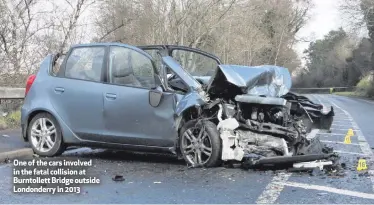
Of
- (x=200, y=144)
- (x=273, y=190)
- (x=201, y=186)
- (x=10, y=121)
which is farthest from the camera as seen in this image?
(x=10, y=121)

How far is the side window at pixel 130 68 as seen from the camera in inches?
267

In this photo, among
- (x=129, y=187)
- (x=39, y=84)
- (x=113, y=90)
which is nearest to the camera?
(x=129, y=187)

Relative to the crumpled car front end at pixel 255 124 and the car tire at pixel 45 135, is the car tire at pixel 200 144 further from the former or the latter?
the car tire at pixel 45 135

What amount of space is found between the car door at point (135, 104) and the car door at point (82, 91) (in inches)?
6.1

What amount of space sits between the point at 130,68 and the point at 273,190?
280 cm

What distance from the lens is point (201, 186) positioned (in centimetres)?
543

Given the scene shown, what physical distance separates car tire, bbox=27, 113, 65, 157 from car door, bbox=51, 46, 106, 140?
0.79 ft

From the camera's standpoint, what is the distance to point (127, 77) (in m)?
6.86

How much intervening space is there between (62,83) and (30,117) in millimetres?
786

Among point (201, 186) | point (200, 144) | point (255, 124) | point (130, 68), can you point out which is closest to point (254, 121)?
point (255, 124)

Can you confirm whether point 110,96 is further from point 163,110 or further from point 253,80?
point 253,80

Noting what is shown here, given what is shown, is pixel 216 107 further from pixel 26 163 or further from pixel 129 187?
pixel 26 163

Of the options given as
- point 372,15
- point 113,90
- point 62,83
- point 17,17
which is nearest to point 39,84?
point 62,83

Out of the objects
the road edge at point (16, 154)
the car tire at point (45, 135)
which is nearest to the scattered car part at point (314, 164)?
the car tire at point (45, 135)
